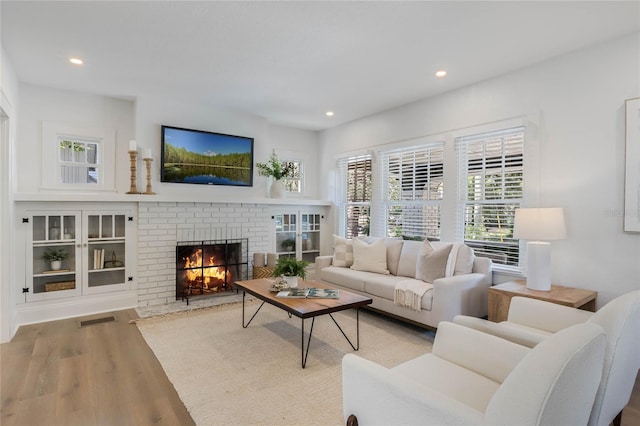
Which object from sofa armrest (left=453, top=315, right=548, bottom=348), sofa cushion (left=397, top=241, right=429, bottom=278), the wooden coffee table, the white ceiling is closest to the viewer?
sofa armrest (left=453, top=315, right=548, bottom=348)

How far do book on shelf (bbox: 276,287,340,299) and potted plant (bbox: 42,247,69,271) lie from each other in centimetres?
280

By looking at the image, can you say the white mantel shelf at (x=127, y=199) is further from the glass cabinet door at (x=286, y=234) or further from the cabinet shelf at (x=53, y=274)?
the cabinet shelf at (x=53, y=274)

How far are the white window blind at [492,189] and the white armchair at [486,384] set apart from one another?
2.17 metres

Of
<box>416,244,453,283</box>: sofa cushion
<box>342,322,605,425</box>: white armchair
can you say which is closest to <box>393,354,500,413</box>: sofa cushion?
<box>342,322,605,425</box>: white armchair

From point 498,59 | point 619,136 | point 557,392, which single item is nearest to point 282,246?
point 498,59

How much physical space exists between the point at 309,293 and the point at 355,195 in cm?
280

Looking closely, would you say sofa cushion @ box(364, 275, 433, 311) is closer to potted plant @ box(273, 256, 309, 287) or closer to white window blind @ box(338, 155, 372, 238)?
potted plant @ box(273, 256, 309, 287)

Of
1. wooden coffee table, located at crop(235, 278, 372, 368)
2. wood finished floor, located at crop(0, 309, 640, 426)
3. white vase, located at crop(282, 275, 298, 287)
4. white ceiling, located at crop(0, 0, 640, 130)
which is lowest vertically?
wood finished floor, located at crop(0, 309, 640, 426)

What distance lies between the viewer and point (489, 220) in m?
3.88

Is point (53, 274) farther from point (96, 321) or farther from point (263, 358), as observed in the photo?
point (263, 358)

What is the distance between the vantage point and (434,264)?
3668mm

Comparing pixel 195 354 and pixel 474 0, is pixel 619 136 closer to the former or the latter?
pixel 474 0

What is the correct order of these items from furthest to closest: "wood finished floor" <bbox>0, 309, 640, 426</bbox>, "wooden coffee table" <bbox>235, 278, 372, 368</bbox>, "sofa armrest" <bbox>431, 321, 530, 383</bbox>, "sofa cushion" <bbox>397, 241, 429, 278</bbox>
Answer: "sofa cushion" <bbox>397, 241, 429, 278</bbox>
"wooden coffee table" <bbox>235, 278, 372, 368</bbox>
"wood finished floor" <bbox>0, 309, 640, 426</bbox>
"sofa armrest" <bbox>431, 321, 530, 383</bbox>

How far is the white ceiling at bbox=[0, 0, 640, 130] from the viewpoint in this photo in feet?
8.24
